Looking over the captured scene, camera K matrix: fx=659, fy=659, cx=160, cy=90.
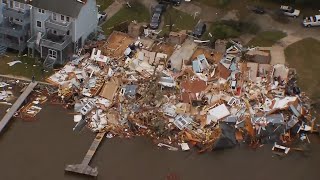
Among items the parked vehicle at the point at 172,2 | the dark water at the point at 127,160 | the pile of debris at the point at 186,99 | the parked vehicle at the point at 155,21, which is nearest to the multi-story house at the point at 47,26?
the pile of debris at the point at 186,99

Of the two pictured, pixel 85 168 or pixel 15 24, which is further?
pixel 15 24

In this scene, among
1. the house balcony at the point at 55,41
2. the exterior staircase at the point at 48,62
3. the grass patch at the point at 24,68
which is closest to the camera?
the grass patch at the point at 24,68

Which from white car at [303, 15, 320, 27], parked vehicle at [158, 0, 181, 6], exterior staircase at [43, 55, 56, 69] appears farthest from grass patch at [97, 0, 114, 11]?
white car at [303, 15, 320, 27]

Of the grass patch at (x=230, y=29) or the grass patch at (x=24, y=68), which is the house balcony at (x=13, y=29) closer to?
the grass patch at (x=24, y=68)

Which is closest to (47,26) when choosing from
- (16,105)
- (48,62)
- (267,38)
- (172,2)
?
(48,62)

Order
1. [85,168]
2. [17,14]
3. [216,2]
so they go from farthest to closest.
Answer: [216,2], [17,14], [85,168]

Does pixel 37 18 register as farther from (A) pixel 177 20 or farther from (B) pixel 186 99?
(B) pixel 186 99
